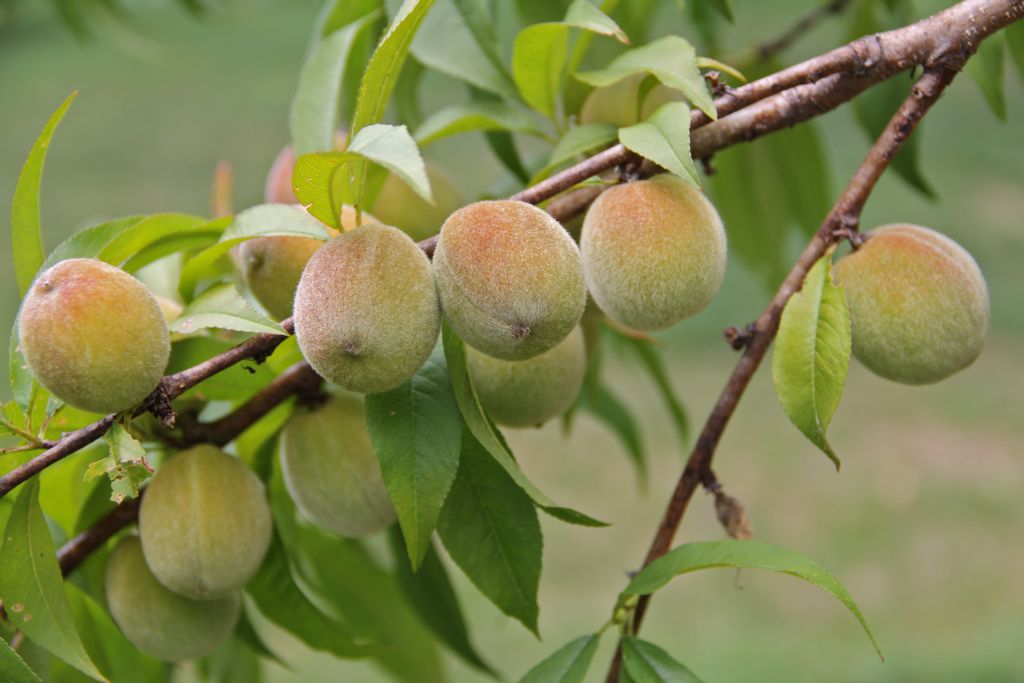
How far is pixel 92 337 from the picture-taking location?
55 centimetres

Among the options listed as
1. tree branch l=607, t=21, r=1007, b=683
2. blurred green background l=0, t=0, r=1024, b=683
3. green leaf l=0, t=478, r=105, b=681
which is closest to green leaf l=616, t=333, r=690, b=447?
blurred green background l=0, t=0, r=1024, b=683

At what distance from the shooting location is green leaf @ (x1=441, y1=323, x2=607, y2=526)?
1.98 feet

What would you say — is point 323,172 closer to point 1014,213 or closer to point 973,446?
point 973,446

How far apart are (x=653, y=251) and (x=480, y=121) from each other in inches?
8.5

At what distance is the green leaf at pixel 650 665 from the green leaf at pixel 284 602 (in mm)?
216

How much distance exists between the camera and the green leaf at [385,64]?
55 cm

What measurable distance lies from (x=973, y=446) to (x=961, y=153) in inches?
59.6

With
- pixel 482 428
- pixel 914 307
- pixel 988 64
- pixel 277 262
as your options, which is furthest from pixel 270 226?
pixel 988 64

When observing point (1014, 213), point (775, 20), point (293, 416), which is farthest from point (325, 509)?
point (775, 20)

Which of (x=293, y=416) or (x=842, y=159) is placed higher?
(x=293, y=416)

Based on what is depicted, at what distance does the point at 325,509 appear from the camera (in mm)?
718

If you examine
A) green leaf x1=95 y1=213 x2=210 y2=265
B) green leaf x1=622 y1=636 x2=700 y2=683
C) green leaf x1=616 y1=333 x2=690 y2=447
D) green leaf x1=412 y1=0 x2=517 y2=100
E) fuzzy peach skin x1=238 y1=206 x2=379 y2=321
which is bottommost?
green leaf x1=616 y1=333 x2=690 y2=447

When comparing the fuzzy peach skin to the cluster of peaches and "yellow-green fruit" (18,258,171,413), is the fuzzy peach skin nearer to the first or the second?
the cluster of peaches

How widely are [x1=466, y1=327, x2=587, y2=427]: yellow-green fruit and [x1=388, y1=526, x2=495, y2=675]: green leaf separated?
20cm
